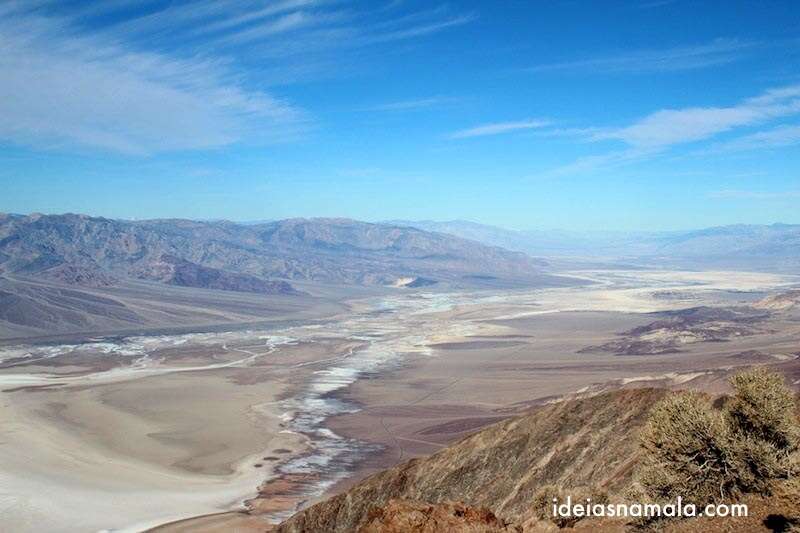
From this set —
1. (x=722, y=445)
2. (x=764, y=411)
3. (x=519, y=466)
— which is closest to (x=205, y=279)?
(x=519, y=466)

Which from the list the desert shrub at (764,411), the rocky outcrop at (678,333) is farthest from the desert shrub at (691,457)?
the rocky outcrop at (678,333)

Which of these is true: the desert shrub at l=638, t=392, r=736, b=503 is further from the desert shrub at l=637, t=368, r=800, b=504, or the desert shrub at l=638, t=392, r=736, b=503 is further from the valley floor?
the valley floor

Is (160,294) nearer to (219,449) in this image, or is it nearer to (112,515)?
(219,449)

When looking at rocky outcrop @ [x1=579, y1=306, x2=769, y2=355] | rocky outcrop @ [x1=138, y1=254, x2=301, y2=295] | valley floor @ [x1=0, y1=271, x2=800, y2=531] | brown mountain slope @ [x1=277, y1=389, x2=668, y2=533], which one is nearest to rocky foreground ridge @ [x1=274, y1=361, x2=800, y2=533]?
brown mountain slope @ [x1=277, y1=389, x2=668, y2=533]

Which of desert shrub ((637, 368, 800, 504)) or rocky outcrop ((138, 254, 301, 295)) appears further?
rocky outcrop ((138, 254, 301, 295))

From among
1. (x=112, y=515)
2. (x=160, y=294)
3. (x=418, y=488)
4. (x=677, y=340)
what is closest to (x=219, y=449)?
(x=112, y=515)

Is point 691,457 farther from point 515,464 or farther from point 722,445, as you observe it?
point 515,464

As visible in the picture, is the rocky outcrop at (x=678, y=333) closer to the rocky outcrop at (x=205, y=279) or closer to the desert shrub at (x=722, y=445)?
the desert shrub at (x=722, y=445)
